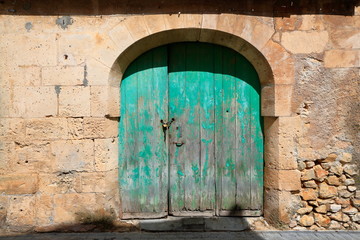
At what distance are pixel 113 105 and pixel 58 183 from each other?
1013mm

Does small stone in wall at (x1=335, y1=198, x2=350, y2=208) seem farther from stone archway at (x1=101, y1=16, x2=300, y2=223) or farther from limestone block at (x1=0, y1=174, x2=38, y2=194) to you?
limestone block at (x1=0, y1=174, x2=38, y2=194)

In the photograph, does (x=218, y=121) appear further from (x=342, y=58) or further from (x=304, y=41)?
(x=342, y=58)

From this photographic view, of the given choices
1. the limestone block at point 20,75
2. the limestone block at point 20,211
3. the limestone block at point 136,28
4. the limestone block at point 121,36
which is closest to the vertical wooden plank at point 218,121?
the limestone block at point 136,28

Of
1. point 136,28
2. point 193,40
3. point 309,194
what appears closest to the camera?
point 136,28

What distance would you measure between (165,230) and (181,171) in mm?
653

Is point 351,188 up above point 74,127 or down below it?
below

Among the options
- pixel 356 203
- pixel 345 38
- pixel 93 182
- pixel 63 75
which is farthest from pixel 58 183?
pixel 345 38

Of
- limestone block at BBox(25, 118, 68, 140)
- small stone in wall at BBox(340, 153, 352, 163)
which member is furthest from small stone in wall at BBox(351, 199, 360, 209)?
limestone block at BBox(25, 118, 68, 140)

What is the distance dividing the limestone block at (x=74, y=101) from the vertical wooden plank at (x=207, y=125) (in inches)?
49.0

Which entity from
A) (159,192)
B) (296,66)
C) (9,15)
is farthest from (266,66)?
(9,15)

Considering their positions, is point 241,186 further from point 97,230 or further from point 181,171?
point 97,230

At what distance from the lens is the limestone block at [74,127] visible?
8.54 feet

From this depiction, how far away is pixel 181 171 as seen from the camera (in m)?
2.86

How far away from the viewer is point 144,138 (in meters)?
2.82
